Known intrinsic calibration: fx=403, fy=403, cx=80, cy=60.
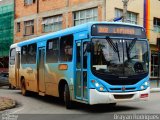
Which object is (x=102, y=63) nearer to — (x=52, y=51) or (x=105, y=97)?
(x=105, y=97)

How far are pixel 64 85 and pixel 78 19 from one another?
21.3m

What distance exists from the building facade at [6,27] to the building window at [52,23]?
24.8 feet

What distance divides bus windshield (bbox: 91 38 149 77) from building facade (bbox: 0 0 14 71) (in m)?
35.5

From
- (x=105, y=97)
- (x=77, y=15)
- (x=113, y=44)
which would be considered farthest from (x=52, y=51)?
(x=77, y=15)

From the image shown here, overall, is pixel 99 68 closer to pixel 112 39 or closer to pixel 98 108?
pixel 112 39

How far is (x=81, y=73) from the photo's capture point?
13875 millimetres

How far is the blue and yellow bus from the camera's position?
520 inches

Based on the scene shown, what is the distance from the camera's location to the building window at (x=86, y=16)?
34.4 m

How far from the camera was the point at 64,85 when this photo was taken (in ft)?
51.2

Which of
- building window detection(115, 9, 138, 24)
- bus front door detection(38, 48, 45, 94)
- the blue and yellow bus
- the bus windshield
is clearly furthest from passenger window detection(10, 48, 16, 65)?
building window detection(115, 9, 138, 24)

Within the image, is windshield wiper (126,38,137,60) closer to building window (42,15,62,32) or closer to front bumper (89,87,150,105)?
front bumper (89,87,150,105)

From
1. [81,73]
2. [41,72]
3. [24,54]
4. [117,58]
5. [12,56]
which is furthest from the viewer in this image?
[12,56]

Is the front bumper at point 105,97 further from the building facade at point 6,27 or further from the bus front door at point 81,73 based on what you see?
the building facade at point 6,27

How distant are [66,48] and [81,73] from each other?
165 centimetres
